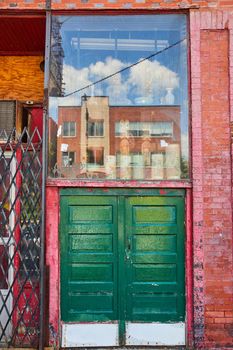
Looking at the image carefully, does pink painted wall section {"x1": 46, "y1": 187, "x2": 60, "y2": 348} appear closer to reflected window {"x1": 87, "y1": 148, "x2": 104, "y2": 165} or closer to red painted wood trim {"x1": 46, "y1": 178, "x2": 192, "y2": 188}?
red painted wood trim {"x1": 46, "y1": 178, "x2": 192, "y2": 188}

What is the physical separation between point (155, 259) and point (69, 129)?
2270 mm

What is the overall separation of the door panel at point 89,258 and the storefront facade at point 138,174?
0.6 inches

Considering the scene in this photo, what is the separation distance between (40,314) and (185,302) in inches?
79.6

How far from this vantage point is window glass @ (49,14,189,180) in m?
6.05

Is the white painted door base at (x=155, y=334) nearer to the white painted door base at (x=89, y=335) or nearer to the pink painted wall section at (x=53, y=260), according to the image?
the white painted door base at (x=89, y=335)

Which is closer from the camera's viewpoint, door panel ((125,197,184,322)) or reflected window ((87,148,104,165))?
door panel ((125,197,184,322))

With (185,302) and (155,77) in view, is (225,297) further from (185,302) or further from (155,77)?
(155,77)

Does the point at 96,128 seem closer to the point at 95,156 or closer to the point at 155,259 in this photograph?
the point at 95,156

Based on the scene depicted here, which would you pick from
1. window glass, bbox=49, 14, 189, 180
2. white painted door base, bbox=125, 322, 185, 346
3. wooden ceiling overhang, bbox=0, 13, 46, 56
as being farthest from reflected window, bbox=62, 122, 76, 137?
white painted door base, bbox=125, 322, 185, 346

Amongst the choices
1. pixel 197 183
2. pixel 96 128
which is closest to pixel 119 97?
pixel 96 128

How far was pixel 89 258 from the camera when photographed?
5875mm

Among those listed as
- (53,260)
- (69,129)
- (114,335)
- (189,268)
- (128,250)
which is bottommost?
(114,335)

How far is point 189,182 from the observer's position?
589cm

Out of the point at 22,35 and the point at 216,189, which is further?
the point at 22,35
